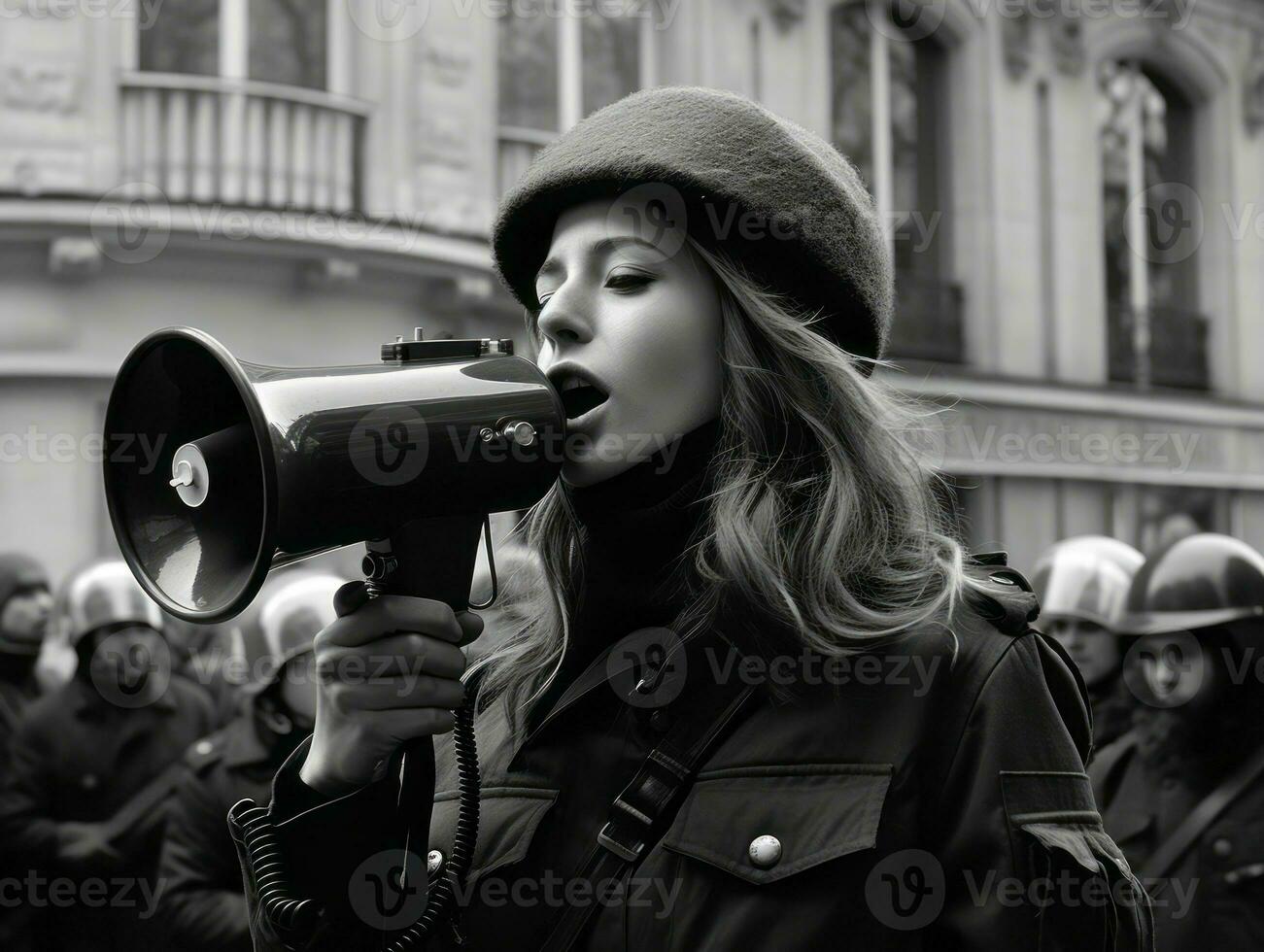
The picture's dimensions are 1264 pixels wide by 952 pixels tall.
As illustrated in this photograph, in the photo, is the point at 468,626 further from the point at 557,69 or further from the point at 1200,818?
the point at 557,69

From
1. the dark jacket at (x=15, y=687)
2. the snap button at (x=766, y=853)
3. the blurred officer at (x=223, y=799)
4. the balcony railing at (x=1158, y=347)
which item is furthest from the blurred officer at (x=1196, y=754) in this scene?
the balcony railing at (x=1158, y=347)

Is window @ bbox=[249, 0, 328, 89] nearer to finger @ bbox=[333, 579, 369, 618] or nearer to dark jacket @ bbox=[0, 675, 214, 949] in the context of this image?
dark jacket @ bbox=[0, 675, 214, 949]

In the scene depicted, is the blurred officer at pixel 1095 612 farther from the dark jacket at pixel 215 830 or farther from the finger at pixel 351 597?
the finger at pixel 351 597

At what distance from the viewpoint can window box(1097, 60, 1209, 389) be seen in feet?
53.1

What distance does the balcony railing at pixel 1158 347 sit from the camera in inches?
636

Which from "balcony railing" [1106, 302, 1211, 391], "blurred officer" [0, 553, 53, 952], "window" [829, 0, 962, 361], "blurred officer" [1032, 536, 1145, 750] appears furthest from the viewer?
"balcony railing" [1106, 302, 1211, 391]

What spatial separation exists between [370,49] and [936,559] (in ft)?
31.9

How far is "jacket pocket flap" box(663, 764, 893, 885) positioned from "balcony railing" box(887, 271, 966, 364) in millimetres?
13216

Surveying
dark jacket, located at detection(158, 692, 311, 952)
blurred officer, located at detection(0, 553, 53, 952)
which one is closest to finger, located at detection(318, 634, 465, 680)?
dark jacket, located at detection(158, 692, 311, 952)

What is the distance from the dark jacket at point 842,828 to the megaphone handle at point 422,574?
26mm

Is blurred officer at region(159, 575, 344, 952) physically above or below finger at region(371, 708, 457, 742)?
below

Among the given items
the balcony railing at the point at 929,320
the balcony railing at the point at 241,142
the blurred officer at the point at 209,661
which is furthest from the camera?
the balcony railing at the point at 929,320

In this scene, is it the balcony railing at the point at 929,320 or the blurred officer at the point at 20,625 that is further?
the balcony railing at the point at 929,320

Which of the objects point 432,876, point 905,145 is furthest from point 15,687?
point 905,145
